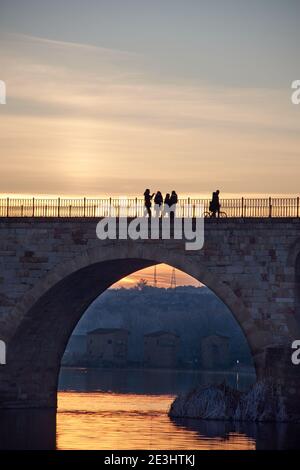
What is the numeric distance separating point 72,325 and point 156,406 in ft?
22.1

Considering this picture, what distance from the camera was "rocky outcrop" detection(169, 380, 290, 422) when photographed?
7319cm

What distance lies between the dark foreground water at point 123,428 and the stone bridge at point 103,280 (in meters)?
2.71

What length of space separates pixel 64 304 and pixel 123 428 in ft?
41.9

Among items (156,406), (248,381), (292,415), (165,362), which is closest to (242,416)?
(292,415)

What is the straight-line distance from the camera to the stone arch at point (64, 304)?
76562 mm

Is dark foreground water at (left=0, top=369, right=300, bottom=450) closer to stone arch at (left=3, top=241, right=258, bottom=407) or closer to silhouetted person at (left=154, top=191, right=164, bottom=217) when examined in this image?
stone arch at (left=3, top=241, right=258, bottom=407)

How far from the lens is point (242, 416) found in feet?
246

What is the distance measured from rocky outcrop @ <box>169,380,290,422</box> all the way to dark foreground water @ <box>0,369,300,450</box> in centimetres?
86

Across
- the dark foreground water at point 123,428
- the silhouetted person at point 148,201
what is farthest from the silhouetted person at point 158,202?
the dark foreground water at point 123,428

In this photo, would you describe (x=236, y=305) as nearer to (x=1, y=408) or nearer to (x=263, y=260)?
(x=263, y=260)

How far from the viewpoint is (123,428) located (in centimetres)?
7344

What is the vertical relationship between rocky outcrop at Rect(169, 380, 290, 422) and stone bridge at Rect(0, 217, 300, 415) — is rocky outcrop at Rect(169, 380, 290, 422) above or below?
below

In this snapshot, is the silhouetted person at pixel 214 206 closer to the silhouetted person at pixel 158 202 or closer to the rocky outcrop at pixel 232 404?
the silhouetted person at pixel 158 202

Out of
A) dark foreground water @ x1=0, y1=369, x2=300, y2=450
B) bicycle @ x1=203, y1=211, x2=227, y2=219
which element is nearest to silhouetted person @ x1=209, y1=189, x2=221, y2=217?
bicycle @ x1=203, y1=211, x2=227, y2=219
